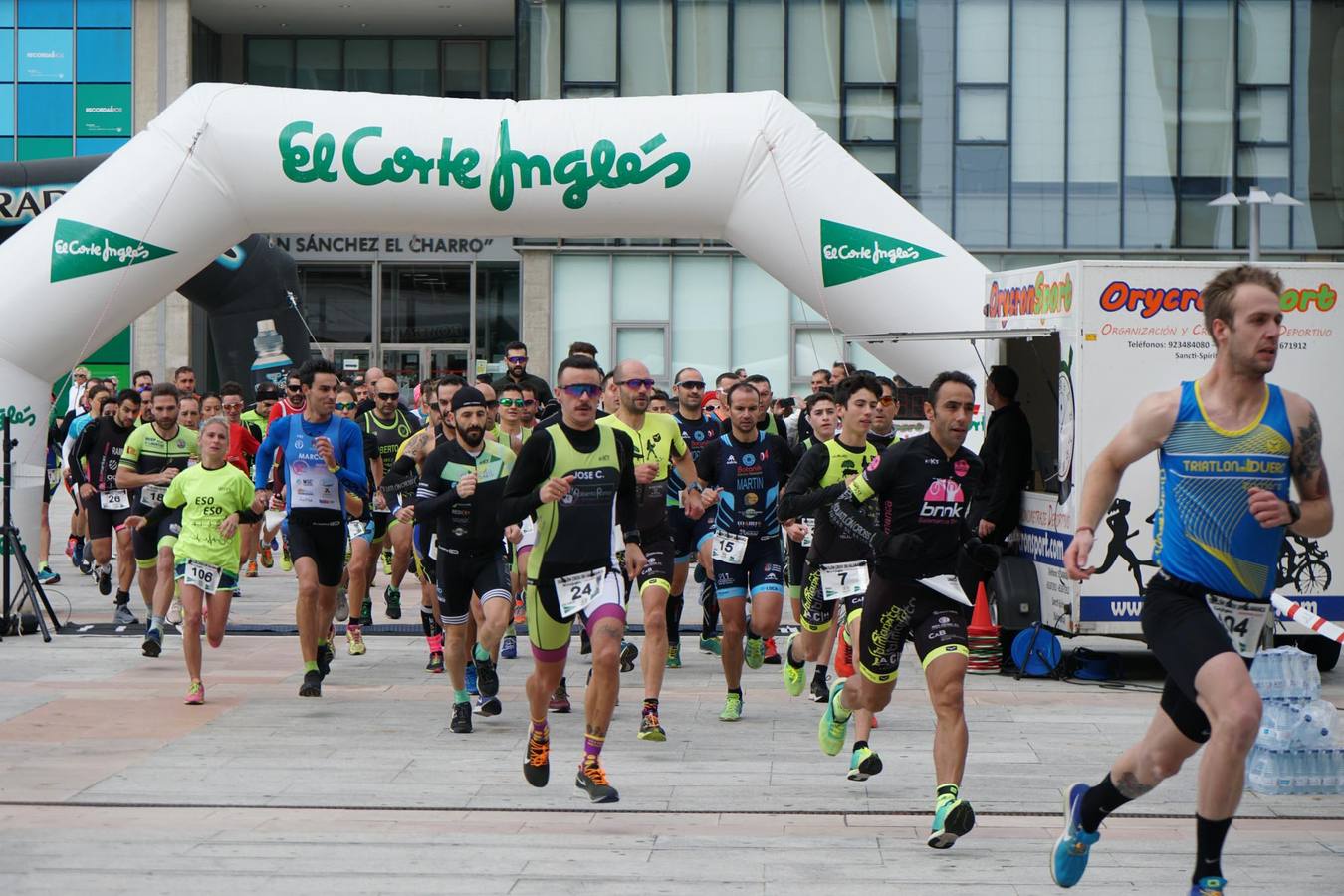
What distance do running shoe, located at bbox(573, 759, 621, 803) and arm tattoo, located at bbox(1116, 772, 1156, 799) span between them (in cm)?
252

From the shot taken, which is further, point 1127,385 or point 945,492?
point 1127,385

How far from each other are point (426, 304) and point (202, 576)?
102 feet

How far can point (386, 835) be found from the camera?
691 centimetres

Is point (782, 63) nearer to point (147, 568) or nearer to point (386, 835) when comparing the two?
point (147, 568)

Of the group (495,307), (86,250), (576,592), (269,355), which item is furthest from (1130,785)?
(495,307)

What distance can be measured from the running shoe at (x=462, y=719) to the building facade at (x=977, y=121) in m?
22.7

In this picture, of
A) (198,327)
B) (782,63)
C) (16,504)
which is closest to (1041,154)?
(782,63)

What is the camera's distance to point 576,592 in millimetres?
7602

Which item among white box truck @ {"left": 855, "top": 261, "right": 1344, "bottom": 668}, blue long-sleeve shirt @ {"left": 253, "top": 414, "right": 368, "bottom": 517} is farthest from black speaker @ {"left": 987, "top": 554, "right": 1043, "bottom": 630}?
blue long-sleeve shirt @ {"left": 253, "top": 414, "right": 368, "bottom": 517}

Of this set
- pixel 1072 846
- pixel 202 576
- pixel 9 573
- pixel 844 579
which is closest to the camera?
pixel 1072 846

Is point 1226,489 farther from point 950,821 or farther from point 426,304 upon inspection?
point 426,304

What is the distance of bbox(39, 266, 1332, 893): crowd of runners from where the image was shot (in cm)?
532

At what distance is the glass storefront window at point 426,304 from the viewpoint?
40.8 metres

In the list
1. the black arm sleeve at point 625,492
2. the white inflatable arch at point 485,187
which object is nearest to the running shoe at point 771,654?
the white inflatable arch at point 485,187
